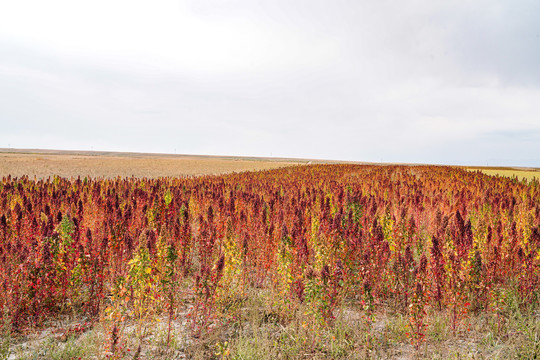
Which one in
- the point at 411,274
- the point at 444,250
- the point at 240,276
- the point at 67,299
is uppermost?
the point at 444,250

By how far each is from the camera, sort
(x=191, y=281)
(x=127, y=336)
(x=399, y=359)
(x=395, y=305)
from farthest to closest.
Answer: (x=191, y=281) < (x=395, y=305) < (x=127, y=336) < (x=399, y=359)

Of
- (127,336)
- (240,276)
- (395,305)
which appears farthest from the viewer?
(240,276)

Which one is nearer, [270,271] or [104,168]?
[270,271]

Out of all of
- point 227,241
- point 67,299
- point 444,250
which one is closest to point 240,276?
point 227,241

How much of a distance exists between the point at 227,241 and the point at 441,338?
9.46 ft

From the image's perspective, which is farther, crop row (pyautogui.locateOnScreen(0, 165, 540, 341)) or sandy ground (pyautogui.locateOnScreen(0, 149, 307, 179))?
sandy ground (pyautogui.locateOnScreen(0, 149, 307, 179))

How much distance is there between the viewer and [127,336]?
3.44 metres

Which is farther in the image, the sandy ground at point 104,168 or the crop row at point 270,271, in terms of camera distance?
the sandy ground at point 104,168

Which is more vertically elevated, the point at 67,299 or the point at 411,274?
the point at 411,274

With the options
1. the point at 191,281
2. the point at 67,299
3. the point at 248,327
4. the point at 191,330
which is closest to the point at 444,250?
the point at 248,327

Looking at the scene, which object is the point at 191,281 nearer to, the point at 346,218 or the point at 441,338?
the point at 346,218

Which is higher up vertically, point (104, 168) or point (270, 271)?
point (104, 168)

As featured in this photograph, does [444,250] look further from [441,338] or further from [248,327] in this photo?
[248,327]

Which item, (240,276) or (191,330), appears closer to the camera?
(191,330)
